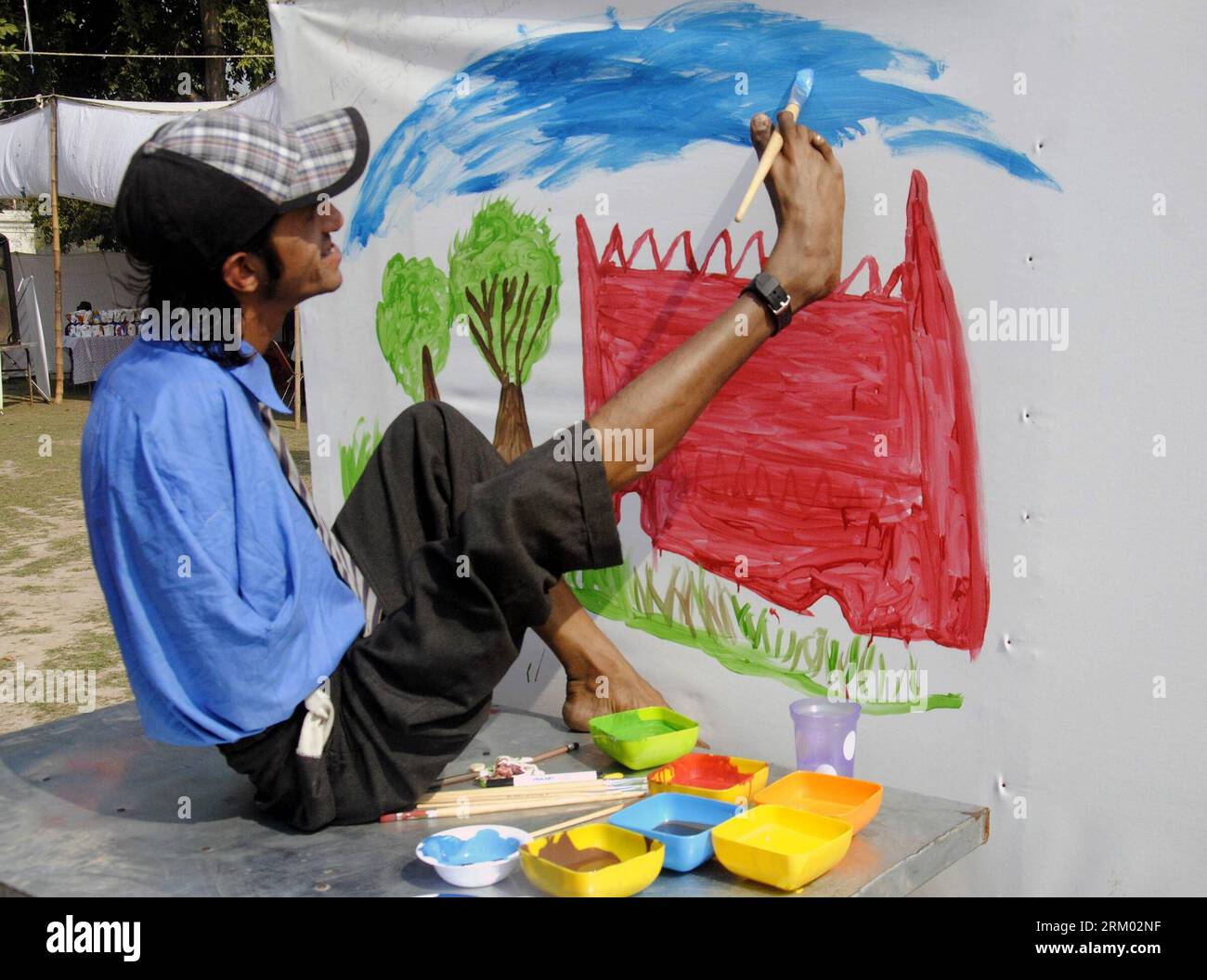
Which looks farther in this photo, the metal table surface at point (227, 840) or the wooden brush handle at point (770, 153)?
the wooden brush handle at point (770, 153)

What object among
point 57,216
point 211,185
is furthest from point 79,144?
point 211,185

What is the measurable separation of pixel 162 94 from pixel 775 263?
1553 centimetres

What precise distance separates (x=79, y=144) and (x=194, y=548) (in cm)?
965

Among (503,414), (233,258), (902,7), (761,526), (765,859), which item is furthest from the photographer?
(503,414)

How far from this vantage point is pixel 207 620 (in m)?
1.74

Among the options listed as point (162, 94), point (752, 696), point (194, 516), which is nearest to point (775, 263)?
point (752, 696)

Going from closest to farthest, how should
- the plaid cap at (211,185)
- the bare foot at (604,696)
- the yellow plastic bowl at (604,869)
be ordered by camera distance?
the yellow plastic bowl at (604,869) → the plaid cap at (211,185) → the bare foot at (604,696)

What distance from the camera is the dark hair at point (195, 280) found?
72.4 inches

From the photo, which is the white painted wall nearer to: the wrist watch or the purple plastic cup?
the purple plastic cup

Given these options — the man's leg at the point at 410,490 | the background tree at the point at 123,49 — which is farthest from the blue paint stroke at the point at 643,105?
the background tree at the point at 123,49

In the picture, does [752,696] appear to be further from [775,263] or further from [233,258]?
[233,258]

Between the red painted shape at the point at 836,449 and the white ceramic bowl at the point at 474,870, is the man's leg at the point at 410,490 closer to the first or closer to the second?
the red painted shape at the point at 836,449

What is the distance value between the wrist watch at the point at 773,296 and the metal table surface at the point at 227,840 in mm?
825

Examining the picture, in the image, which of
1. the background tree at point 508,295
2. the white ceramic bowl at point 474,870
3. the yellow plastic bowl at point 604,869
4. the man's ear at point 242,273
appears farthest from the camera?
the background tree at point 508,295
